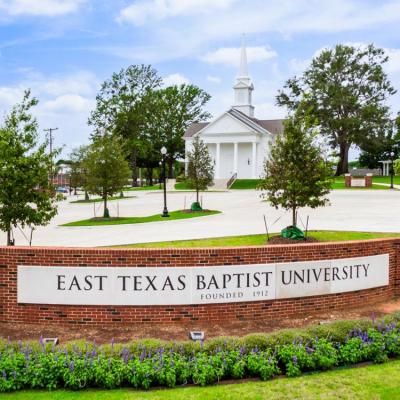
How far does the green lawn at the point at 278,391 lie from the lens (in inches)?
226

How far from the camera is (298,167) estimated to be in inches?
647

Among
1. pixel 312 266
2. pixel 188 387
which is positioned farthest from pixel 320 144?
pixel 188 387

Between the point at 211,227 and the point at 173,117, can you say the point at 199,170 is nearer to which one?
the point at 211,227

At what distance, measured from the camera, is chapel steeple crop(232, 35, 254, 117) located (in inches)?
2844

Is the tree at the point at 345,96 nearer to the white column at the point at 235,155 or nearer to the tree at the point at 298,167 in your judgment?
the white column at the point at 235,155

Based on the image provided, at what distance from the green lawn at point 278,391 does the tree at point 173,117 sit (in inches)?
2914

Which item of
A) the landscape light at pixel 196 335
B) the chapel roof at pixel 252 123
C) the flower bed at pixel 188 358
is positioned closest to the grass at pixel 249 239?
the landscape light at pixel 196 335

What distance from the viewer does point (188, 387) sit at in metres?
6.10

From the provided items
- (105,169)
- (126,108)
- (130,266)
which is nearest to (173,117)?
(126,108)

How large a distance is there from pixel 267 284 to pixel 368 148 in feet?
210

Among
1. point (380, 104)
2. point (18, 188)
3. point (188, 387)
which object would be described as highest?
point (380, 104)

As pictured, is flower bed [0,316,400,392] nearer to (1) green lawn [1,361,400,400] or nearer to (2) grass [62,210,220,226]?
(1) green lawn [1,361,400,400]

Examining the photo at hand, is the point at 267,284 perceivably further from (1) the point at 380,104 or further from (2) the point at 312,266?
(1) the point at 380,104

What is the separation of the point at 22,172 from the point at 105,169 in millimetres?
13291
